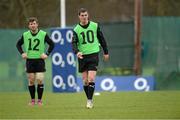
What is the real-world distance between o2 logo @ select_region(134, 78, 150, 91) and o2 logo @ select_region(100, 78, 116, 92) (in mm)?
794

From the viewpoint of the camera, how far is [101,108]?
1723cm

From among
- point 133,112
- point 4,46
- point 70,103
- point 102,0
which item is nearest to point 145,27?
point 102,0

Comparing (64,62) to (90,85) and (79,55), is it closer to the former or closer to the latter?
(79,55)

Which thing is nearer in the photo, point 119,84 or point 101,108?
point 101,108

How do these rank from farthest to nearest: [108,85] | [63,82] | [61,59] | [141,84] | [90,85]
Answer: [141,84]
[108,85]
[61,59]
[63,82]
[90,85]

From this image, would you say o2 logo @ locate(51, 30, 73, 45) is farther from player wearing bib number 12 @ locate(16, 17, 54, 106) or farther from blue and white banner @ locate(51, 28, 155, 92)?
player wearing bib number 12 @ locate(16, 17, 54, 106)

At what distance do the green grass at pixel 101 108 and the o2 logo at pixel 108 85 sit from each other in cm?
543

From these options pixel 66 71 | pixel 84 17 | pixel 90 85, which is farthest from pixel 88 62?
pixel 66 71

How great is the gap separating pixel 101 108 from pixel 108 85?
1024 centimetres

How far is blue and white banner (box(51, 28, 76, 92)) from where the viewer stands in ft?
87.1

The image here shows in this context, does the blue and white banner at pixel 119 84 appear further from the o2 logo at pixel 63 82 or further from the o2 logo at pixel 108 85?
the o2 logo at pixel 63 82

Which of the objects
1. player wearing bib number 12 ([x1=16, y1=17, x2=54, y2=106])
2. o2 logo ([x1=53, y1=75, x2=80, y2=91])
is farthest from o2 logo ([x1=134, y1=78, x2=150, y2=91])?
player wearing bib number 12 ([x1=16, y1=17, x2=54, y2=106])

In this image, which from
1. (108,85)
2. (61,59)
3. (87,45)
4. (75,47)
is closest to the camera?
(75,47)

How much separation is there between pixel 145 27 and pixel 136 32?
0.44 meters
